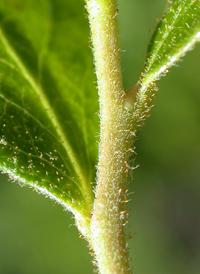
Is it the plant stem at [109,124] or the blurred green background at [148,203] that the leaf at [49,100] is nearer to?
the plant stem at [109,124]

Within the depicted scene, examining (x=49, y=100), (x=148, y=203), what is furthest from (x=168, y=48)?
(x=148, y=203)

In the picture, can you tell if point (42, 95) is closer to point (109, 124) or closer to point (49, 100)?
point (49, 100)

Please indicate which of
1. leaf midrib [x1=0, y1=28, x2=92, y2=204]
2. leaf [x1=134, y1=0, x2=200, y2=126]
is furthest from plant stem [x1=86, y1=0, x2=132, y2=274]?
leaf midrib [x1=0, y1=28, x2=92, y2=204]

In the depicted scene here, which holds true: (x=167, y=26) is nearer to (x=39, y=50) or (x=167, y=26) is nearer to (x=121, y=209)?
(x=39, y=50)

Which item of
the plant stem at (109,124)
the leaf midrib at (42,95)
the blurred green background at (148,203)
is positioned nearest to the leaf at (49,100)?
the leaf midrib at (42,95)

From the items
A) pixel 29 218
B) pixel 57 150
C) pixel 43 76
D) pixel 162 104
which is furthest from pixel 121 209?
pixel 162 104
